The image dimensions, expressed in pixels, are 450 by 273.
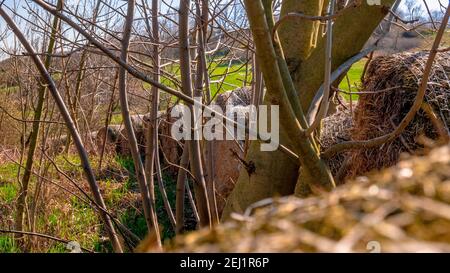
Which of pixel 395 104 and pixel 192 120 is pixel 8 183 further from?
pixel 395 104

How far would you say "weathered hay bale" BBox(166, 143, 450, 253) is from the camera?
0.41 m

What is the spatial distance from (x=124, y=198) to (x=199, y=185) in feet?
13.6

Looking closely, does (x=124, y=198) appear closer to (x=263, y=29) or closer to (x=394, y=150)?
(x=394, y=150)

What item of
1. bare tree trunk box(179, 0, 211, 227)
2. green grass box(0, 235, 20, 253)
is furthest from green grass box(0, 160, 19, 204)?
bare tree trunk box(179, 0, 211, 227)

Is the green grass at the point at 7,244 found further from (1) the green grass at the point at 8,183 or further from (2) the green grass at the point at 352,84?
(2) the green grass at the point at 352,84

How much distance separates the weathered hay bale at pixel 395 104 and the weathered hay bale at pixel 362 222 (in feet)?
9.20

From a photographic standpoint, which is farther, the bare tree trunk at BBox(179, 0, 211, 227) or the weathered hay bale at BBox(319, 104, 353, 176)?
the weathered hay bale at BBox(319, 104, 353, 176)

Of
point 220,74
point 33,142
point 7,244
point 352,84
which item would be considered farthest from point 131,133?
A: point 352,84

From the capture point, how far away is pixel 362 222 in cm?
44

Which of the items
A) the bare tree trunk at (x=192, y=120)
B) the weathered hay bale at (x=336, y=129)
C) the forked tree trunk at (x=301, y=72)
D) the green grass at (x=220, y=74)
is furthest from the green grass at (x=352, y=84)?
the bare tree trunk at (x=192, y=120)

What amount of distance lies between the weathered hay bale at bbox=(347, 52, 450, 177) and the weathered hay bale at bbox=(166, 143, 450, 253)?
2803 mm

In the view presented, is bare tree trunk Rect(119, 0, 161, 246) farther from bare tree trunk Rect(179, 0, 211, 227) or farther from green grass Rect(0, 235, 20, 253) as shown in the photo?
green grass Rect(0, 235, 20, 253)
